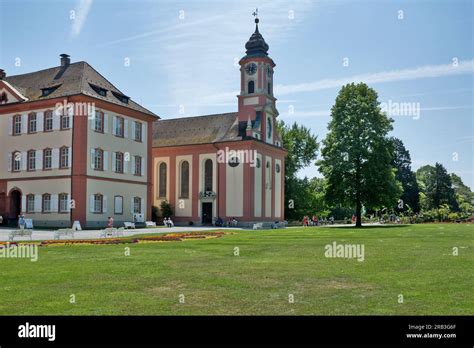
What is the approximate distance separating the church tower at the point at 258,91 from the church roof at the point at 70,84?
14.2 metres

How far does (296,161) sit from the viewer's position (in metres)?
81.2

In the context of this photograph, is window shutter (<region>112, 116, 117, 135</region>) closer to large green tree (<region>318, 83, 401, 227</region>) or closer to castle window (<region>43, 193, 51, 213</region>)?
castle window (<region>43, 193, 51, 213</region>)

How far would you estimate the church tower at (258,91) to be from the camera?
62.1 m

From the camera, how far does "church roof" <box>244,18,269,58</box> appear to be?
63.8 m

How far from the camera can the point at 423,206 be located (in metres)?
109

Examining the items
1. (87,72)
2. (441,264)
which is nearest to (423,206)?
(87,72)

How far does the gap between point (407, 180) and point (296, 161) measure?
36.4 metres

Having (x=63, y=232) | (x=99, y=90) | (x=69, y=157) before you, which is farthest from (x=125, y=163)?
(x=63, y=232)

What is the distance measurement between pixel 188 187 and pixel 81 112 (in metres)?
20.4

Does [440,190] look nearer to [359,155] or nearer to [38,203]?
[359,155]

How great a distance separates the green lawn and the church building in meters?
41.7

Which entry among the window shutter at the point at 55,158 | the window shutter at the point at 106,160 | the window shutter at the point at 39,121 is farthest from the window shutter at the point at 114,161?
the window shutter at the point at 39,121

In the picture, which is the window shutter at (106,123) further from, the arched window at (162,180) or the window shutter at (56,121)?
the arched window at (162,180)
